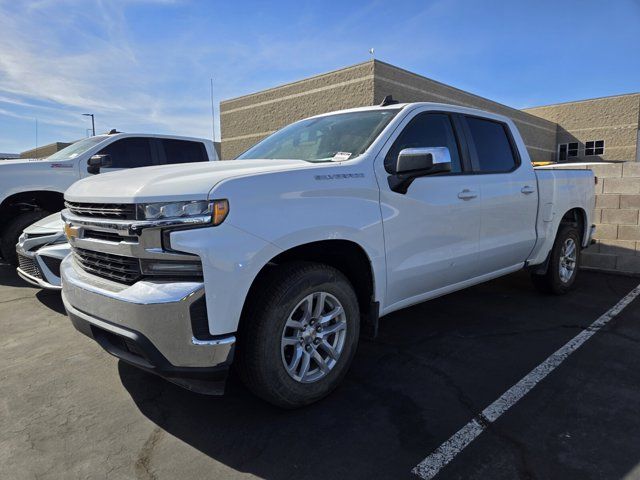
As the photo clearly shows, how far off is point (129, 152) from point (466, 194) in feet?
19.5

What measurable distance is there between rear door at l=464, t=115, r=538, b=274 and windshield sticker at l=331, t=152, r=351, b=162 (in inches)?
57.5

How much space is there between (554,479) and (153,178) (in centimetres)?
257

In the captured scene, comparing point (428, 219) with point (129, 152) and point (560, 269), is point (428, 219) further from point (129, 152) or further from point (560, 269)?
point (129, 152)

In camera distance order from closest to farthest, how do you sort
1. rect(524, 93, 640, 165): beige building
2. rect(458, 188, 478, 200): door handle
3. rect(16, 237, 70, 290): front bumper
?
rect(458, 188, 478, 200): door handle < rect(16, 237, 70, 290): front bumper < rect(524, 93, 640, 165): beige building

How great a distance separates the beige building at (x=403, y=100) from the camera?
25267 millimetres

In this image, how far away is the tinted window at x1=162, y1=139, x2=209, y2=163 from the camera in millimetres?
8031

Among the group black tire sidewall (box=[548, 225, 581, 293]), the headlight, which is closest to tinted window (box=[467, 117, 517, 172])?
black tire sidewall (box=[548, 225, 581, 293])

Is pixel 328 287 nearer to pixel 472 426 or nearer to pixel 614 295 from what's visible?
pixel 472 426

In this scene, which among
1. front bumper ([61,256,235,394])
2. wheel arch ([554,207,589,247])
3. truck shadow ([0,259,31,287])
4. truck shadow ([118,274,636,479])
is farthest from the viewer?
truck shadow ([0,259,31,287])

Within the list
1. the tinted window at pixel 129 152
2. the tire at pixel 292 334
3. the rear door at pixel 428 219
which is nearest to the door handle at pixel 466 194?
the rear door at pixel 428 219

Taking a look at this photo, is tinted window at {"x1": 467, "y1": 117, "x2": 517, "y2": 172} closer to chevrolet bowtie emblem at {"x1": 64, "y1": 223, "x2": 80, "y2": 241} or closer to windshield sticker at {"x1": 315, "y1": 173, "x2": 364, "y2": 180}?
windshield sticker at {"x1": 315, "y1": 173, "x2": 364, "y2": 180}

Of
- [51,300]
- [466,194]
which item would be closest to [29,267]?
[51,300]

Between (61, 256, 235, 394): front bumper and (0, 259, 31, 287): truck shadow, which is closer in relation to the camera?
(61, 256, 235, 394): front bumper

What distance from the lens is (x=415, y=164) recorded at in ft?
10.00
